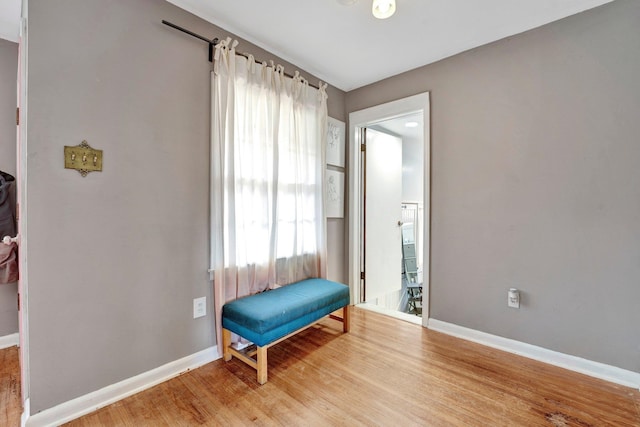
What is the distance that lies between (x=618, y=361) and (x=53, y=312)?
3.29 m

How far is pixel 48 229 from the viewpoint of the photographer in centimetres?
136

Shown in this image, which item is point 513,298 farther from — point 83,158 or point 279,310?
point 83,158

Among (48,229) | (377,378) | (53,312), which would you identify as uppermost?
(48,229)

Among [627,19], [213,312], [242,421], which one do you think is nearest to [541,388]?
[242,421]

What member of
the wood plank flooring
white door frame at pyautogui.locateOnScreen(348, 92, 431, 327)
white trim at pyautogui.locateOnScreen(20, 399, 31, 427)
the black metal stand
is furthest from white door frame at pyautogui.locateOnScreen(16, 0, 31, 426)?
white door frame at pyautogui.locateOnScreen(348, 92, 431, 327)

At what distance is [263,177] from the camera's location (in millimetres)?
2182

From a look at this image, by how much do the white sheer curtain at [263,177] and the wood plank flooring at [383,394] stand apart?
17.9 inches

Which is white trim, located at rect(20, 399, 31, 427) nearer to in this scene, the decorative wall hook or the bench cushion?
the bench cushion

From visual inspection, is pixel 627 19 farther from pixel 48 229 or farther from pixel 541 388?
pixel 48 229

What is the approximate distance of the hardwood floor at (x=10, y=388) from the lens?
1399 millimetres

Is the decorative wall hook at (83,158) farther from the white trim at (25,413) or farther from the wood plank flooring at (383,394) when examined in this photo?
the wood plank flooring at (383,394)

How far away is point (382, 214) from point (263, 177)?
181 cm

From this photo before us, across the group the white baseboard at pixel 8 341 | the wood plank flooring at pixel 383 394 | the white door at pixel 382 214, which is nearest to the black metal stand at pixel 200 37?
the white door at pixel 382 214

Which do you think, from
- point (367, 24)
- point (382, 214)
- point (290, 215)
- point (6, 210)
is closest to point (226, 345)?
point (290, 215)
